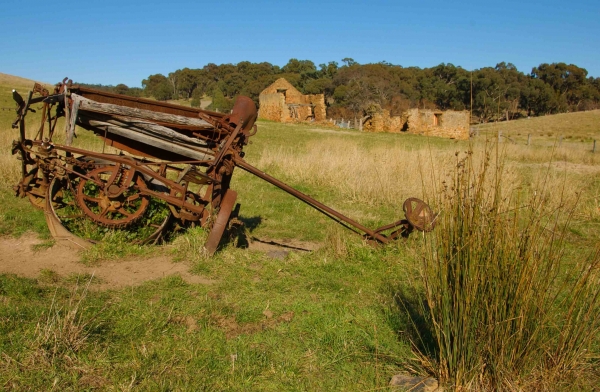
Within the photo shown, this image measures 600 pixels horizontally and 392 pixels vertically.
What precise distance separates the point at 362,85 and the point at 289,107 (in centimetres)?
2377

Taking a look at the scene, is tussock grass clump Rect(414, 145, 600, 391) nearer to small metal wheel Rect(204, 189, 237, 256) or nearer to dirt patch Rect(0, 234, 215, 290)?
dirt patch Rect(0, 234, 215, 290)

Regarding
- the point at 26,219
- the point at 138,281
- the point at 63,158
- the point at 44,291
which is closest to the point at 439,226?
the point at 138,281

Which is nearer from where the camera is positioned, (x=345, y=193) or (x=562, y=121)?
(x=345, y=193)

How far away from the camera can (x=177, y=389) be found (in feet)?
10.4

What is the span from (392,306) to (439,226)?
1.53m

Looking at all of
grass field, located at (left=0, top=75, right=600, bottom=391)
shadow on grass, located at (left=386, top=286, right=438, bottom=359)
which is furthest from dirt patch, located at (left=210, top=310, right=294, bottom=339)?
shadow on grass, located at (left=386, top=286, right=438, bottom=359)

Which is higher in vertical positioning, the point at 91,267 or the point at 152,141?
the point at 152,141

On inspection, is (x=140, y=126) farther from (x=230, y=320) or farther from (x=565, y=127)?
(x=565, y=127)

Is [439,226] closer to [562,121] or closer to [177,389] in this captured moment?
[177,389]

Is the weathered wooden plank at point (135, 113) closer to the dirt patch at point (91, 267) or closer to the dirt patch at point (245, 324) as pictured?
the dirt patch at point (91, 267)

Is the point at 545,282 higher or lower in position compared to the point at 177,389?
Answer: higher

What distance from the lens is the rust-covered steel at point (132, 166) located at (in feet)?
18.4

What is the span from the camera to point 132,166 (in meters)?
5.64

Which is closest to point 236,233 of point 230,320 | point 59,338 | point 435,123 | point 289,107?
point 230,320
